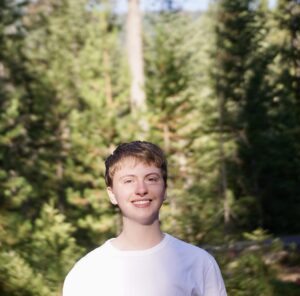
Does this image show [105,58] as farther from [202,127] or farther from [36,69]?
[36,69]

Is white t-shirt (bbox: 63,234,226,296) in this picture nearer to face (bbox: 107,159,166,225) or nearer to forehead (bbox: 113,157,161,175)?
face (bbox: 107,159,166,225)

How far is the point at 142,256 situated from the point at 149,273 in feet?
0.23

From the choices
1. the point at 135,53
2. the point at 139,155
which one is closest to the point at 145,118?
the point at 135,53

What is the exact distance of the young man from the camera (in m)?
2.38

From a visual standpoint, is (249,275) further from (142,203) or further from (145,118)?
(145,118)

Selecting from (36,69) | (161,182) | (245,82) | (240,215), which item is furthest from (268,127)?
(161,182)

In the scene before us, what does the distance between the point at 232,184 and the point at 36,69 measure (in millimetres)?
12153

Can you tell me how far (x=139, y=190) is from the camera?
7.92 feet

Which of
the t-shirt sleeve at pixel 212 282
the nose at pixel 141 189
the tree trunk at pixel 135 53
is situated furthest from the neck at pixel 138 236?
the tree trunk at pixel 135 53

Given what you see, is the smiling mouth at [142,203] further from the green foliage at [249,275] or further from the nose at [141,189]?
the green foliage at [249,275]

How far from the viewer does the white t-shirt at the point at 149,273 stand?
2.37 m

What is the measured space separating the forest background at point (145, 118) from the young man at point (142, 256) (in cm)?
1132

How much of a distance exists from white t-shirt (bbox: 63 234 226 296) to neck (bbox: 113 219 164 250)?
1.0 inches

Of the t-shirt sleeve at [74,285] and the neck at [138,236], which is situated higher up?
the neck at [138,236]
